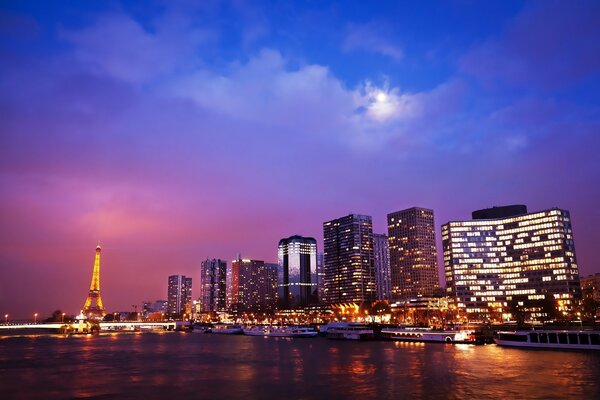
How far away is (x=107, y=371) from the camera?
78.9m

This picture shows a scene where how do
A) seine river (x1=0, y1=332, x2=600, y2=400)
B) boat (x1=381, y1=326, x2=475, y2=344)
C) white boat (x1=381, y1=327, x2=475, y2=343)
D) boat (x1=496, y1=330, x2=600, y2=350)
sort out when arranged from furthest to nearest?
white boat (x1=381, y1=327, x2=475, y2=343)
boat (x1=381, y1=326, x2=475, y2=344)
boat (x1=496, y1=330, x2=600, y2=350)
seine river (x1=0, y1=332, x2=600, y2=400)

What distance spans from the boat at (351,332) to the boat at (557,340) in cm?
5970

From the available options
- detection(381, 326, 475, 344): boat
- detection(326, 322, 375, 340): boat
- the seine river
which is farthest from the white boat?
the seine river

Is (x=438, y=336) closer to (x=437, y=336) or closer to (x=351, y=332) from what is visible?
(x=437, y=336)

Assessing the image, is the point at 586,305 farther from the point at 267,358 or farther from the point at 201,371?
the point at 201,371

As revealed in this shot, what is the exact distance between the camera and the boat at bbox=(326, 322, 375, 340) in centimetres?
16588

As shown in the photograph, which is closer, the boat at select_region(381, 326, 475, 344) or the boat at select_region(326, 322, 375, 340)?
the boat at select_region(381, 326, 475, 344)

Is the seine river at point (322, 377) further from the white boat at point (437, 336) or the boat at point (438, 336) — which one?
the white boat at point (437, 336)

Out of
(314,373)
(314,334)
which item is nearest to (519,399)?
(314,373)

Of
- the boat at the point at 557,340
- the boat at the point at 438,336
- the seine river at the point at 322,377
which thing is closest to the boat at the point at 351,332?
the boat at the point at 438,336

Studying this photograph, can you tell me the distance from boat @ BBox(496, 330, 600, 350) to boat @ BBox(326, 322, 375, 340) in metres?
59.7

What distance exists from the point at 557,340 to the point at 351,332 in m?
80.3

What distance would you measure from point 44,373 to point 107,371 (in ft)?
32.2

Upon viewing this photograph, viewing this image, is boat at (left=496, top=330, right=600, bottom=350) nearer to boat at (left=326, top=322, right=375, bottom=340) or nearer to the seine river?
the seine river
